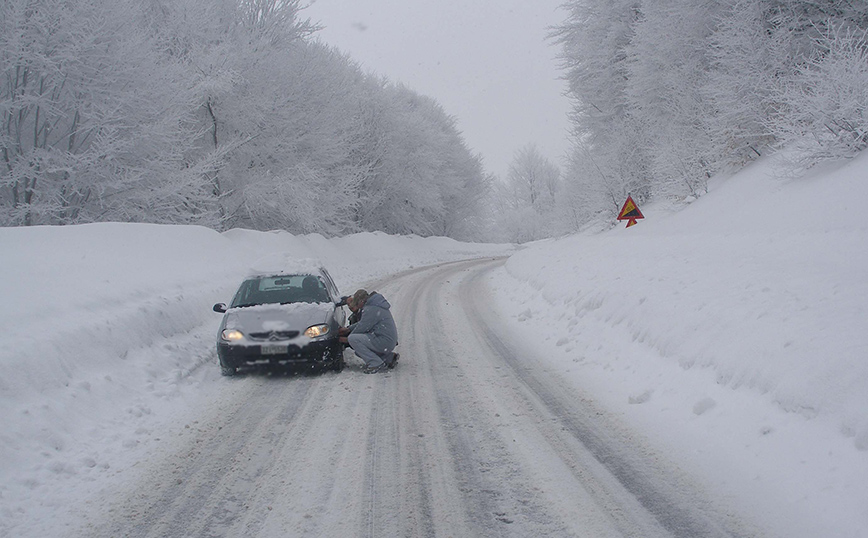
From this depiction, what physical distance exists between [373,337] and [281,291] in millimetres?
1910

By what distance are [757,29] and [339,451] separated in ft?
57.7

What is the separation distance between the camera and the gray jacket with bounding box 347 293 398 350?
8094 millimetres

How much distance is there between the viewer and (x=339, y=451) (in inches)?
198

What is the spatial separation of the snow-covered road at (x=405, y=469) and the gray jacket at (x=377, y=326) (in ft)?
2.32

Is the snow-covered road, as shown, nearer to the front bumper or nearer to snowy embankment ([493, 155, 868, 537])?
the front bumper

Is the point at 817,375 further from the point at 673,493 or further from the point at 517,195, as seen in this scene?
the point at 517,195

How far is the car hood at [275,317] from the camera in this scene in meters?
7.70

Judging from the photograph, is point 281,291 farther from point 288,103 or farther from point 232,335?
point 288,103

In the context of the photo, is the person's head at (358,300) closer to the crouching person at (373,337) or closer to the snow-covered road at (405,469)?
the crouching person at (373,337)

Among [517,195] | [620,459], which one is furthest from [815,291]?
[517,195]

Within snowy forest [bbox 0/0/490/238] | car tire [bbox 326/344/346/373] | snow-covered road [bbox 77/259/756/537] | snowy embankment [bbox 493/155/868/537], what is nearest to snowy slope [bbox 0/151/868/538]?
snowy embankment [bbox 493/155/868/537]

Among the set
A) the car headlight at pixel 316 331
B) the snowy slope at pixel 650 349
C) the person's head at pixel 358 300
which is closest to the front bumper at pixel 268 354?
the car headlight at pixel 316 331

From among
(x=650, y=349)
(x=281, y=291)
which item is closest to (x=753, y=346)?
(x=650, y=349)

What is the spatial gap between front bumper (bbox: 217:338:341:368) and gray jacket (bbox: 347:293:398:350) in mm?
760
